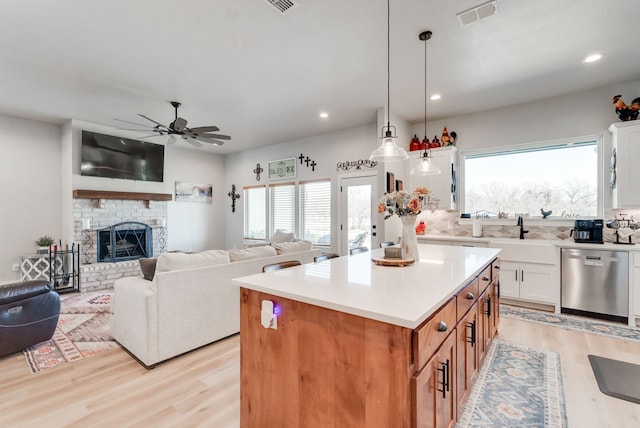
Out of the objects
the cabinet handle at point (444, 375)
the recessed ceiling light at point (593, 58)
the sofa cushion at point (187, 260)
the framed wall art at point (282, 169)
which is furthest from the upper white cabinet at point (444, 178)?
the cabinet handle at point (444, 375)

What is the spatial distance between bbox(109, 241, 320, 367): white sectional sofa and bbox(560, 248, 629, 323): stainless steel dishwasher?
4041 mm

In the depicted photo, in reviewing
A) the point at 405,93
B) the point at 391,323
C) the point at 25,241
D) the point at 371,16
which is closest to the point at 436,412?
the point at 391,323

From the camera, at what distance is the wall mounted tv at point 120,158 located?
536 cm

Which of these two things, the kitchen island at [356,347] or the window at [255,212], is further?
the window at [255,212]

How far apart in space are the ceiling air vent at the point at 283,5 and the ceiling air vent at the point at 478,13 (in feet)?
4.60

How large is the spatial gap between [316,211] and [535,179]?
3.87m

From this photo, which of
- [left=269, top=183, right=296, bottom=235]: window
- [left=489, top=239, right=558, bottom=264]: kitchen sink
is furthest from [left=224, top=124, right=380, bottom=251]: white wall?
[left=489, top=239, right=558, bottom=264]: kitchen sink

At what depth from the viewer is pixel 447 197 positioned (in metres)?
4.88

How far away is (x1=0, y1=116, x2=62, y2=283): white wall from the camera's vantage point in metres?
4.93

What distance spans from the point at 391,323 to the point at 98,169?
20.8 ft

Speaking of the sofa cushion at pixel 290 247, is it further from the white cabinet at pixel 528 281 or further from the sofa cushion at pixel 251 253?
the white cabinet at pixel 528 281

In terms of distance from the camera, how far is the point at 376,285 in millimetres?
1602

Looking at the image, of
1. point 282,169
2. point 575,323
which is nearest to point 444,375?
point 575,323

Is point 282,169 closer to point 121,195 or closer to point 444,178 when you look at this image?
point 121,195
